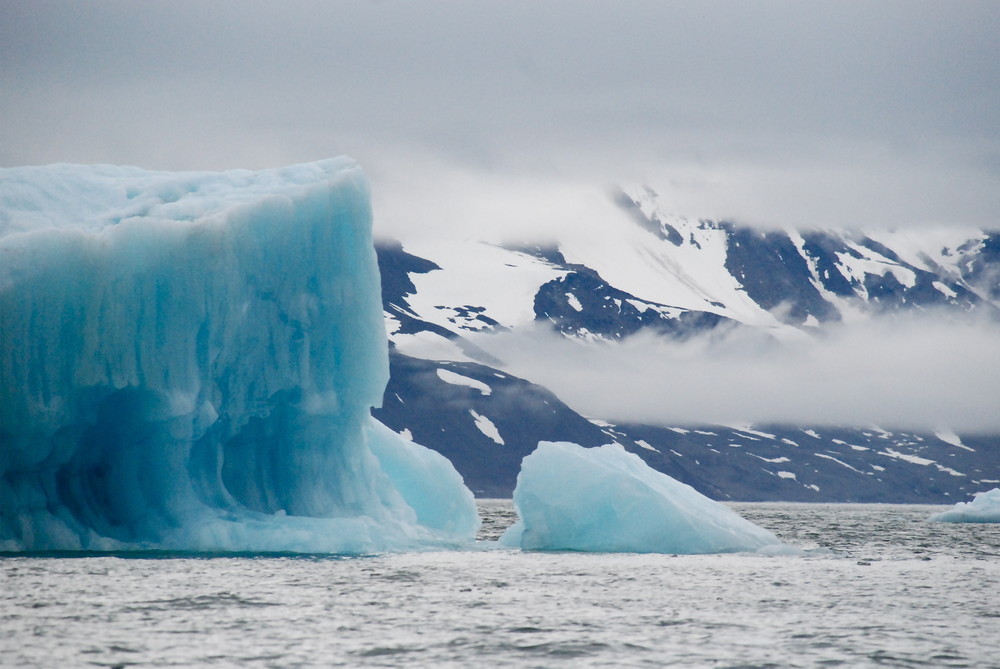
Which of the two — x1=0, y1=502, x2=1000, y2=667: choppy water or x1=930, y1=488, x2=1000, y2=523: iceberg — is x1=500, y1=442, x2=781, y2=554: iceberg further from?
x1=930, y1=488, x2=1000, y2=523: iceberg

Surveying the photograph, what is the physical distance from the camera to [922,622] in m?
23.5

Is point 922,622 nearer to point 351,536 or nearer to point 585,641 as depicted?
point 585,641

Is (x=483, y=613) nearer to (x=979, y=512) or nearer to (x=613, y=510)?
(x=613, y=510)

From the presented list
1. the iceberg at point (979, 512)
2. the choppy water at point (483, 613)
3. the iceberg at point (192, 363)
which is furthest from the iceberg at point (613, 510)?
the iceberg at point (979, 512)

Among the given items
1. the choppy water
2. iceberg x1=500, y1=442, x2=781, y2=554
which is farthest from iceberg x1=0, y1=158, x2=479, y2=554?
iceberg x1=500, y1=442, x2=781, y2=554

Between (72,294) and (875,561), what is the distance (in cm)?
2260

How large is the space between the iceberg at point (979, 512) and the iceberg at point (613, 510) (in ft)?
175

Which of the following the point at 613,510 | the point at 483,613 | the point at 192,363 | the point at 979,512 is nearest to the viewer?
the point at 483,613

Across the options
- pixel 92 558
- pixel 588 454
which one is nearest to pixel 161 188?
pixel 92 558

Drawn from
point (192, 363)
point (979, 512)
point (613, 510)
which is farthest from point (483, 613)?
point (979, 512)

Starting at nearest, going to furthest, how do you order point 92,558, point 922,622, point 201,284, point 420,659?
point 420,659, point 922,622, point 92,558, point 201,284

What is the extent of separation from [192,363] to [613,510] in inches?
470

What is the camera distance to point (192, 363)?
3262cm

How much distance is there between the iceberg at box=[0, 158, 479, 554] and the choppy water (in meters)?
2.63
